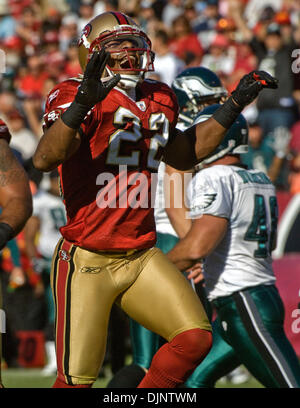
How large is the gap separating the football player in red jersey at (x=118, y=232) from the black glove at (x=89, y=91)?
123 mm

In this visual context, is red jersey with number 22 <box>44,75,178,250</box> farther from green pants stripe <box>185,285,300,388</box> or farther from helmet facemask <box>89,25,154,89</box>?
green pants stripe <box>185,285,300,388</box>

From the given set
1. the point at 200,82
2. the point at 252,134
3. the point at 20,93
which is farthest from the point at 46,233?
the point at 20,93

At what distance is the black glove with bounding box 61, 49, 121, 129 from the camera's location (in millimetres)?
3250

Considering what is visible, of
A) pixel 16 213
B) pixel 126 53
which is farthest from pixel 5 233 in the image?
pixel 126 53

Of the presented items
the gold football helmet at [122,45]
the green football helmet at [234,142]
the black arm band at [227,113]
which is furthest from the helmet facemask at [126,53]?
the green football helmet at [234,142]

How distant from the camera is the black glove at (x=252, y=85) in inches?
146

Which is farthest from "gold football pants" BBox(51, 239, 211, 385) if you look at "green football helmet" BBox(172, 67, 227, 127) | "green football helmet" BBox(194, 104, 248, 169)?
"green football helmet" BBox(172, 67, 227, 127)

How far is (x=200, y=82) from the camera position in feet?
17.1

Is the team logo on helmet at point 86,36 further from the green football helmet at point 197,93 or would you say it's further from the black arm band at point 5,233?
the green football helmet at point 197,93

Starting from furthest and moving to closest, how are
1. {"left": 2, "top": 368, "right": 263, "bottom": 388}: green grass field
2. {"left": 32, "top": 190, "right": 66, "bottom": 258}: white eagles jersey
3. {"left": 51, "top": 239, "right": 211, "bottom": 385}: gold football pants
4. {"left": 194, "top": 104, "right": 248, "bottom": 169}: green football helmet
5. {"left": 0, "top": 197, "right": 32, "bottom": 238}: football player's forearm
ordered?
{"left": 32, "top": 190, "right": 66, "bottom": 258}: white eagles jersey, {"left": 2, "top": 368, "right": 263, "bottom": 388}: green grass field, {"left": 194, "top": 104, "right": 248, "bottom": 169}: green football helmet, {"left": 51, "top": 239, "right": 211, "bottom": 385}: gold football pants, {"left": 0, "top": 197, "right": 32, "bottom": 238}: football player's forearm

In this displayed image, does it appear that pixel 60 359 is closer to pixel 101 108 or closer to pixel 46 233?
pixel 101 108

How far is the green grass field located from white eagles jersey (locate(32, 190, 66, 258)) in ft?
3.70
